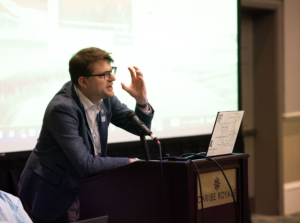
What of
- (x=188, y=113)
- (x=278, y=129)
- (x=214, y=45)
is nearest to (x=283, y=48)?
(x=278, y=129)

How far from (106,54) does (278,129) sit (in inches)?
112

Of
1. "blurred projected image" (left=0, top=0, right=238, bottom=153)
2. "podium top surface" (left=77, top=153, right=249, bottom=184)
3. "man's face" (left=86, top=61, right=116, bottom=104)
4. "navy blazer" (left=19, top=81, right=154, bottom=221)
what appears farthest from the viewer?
"blurred projected image" (left=0, top=0, right=238, bottom=153)

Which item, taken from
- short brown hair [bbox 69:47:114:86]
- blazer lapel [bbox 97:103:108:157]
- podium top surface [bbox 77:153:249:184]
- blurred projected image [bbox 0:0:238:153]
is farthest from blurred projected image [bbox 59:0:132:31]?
podium top surface [bbox 77:153:249:184]

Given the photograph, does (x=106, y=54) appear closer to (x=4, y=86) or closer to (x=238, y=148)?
(x=4, y=86)

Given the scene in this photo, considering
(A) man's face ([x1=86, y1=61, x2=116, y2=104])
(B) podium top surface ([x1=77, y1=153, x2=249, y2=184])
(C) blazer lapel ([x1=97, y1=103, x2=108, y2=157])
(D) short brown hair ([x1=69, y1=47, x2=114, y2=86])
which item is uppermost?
(D) short brown hair ([x1=69, y1=47, x2=114, y2=86])

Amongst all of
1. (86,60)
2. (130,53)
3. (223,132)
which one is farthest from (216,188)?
(130,53)

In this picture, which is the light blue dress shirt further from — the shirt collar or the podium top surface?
the shirt collar

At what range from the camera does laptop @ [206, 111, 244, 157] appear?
139 cm

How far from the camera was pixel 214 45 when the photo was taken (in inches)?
135

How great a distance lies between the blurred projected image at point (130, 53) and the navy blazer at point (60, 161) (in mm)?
730

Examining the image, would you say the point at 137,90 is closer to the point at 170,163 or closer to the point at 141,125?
the point at 141,125

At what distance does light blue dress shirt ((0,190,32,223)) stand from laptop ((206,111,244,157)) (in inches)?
26.9

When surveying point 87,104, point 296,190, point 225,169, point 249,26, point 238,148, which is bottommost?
point 296,190

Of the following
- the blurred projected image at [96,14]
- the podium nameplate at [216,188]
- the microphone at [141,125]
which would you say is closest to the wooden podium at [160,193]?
the podium nameplate at [216,188]
